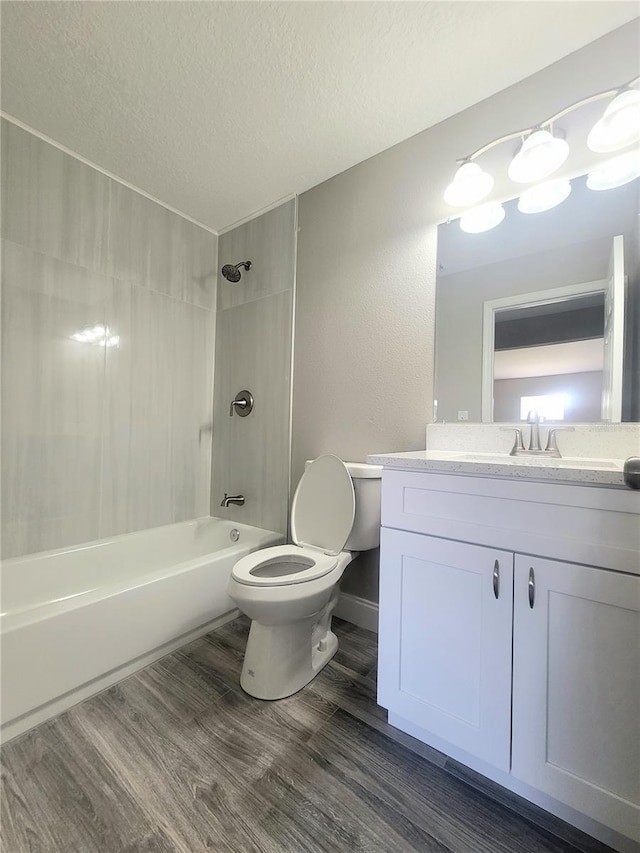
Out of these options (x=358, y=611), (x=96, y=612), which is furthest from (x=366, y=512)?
(x=96, y=612)

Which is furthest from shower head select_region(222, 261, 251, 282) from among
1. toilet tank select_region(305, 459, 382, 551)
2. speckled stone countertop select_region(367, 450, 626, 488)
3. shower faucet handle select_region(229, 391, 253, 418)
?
speckled stone countertop select_region(367, 450, 626, 488)

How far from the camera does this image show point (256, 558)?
4.65ft

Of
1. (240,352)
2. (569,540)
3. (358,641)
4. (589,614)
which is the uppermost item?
(240,352)

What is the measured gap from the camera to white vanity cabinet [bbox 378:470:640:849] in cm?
74

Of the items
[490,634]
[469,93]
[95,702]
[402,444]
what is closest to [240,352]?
[402,444]

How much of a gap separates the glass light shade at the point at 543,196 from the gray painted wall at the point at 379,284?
10.6 inches

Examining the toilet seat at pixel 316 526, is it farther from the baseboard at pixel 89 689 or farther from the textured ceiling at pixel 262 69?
the textured ceiling at pixel 262 69

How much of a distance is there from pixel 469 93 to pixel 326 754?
8.12 feet

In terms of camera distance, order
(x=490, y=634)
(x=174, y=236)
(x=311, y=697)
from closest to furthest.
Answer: (x=490, y=634) → (x=311, y=697) → (x=174, y=236)

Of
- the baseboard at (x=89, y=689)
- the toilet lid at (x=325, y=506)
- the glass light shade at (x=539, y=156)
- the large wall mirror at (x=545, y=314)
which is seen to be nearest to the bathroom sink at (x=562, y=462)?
the large wall mirror at (x=545, y=314)

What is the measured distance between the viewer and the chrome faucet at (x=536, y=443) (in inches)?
48.1

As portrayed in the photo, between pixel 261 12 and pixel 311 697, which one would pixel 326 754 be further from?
pixel 261 12

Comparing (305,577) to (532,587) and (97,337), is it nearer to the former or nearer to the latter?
(532,587)

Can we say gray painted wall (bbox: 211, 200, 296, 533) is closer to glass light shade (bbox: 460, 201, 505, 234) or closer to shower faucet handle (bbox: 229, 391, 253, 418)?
shower faucet handle (bbox: 229, 391, 253, 418)
